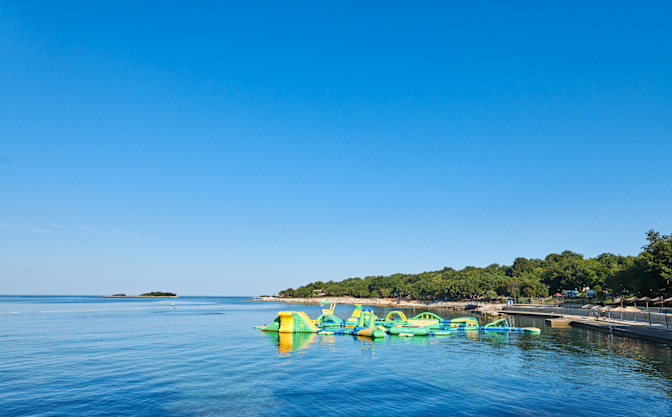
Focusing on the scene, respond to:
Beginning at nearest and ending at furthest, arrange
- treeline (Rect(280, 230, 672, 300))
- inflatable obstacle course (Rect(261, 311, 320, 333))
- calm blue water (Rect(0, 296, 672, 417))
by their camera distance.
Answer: calm blue water (Rect(0, 296, 672, 417))
inflatable obstacle course (Rect(261, 311, 320, 333))
treeline (Rect(280, 230, 672, 300))

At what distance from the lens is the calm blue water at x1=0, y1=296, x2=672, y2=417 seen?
18891 millimetres

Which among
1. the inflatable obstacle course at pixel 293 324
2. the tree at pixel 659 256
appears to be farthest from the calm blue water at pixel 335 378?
the tree at pixel 659 256

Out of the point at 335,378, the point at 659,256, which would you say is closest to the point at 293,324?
the point at 335,378

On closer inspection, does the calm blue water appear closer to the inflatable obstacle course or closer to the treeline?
the inflatable obstacle course

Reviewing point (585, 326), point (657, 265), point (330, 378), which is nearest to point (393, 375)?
point (330, 378)

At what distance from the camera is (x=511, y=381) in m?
24.5

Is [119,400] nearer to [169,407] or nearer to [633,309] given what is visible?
[169,407]

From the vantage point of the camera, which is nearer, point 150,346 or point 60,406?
point 60,406

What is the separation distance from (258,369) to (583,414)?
20.7 metres

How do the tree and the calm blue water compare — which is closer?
the calm blue water

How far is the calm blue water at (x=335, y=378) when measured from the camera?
18891 millimetres

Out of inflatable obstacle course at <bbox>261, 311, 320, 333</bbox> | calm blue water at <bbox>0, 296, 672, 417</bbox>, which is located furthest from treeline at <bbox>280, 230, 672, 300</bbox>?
inflatable obstacle course at <bbox>261, 311, 320, 333</bbox>

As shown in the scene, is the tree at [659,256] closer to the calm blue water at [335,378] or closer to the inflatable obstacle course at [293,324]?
the calm blue water at [335,378]

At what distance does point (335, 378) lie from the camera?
83.5ft
